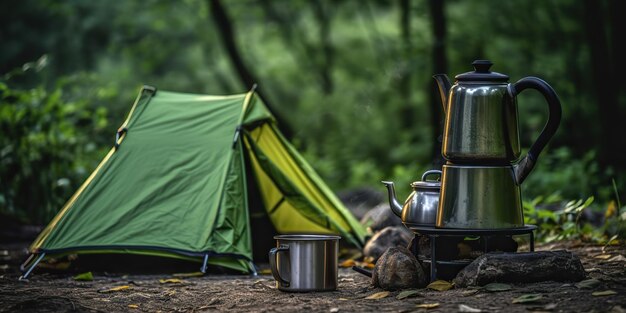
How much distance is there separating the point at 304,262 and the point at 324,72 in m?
16.1

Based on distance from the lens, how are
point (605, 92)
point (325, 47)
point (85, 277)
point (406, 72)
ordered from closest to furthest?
1. point (85, 277)
2. point (605, 92)
3. point (406, 72)
4. point (325, 47)

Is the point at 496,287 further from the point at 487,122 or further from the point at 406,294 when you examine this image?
the point at 487,122

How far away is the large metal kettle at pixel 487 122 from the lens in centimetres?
394

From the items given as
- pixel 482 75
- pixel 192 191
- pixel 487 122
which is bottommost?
pixel 192 191

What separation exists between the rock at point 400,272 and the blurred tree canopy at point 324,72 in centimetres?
456

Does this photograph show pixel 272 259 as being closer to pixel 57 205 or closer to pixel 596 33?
pixel 57 205

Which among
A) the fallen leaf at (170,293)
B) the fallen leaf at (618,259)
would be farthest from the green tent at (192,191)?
the fallen leaf at (618,259)

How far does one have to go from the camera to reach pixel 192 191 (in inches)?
217

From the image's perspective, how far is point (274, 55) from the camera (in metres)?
21.3

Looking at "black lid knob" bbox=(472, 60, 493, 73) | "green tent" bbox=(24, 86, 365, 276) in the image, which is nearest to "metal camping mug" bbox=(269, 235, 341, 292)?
"green tent" bbox=(24, 86, 365, 276)

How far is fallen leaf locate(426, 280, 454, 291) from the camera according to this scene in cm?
393

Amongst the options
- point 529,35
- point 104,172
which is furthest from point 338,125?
point 104,172

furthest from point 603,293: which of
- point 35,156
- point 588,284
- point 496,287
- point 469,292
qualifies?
point 35,156

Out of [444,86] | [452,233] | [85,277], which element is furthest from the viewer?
[85,277]
